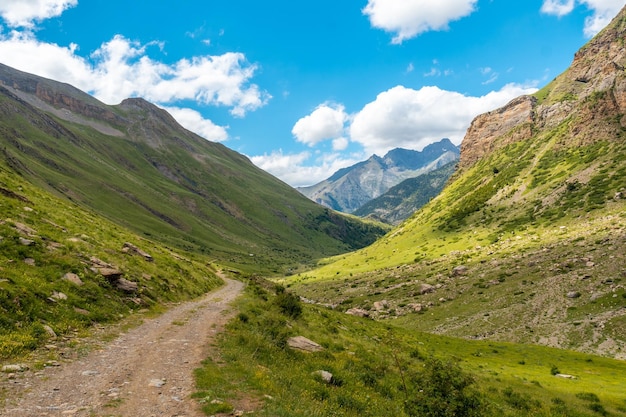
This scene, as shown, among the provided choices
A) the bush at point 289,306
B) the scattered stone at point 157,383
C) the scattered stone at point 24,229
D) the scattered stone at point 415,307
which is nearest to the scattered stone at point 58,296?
the scattered stone at point 24,229

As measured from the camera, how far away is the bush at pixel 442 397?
15.1 m

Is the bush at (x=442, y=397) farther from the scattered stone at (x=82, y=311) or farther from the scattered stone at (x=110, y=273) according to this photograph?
the scattered stone at (x=110, y=273)

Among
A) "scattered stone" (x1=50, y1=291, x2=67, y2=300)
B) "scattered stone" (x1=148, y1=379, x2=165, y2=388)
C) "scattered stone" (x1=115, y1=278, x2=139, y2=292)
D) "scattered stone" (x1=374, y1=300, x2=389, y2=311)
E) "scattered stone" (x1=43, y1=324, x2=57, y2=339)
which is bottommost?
"scattered stone" (x1=374, y1=300, x2=389, y2=311)

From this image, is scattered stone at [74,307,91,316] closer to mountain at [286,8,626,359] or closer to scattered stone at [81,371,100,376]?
scattered stone at [81,371,100,376]

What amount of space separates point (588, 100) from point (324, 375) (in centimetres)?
16135

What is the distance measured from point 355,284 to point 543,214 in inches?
2288

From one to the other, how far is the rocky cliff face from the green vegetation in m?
114

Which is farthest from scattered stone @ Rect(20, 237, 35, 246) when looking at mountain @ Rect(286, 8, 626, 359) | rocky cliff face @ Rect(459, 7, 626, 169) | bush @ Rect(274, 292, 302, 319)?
rocky cliff face @ Rect(459, 7, 626, 169)

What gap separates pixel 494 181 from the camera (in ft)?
498

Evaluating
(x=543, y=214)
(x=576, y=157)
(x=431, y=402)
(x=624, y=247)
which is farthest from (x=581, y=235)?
(x=431, y=402)

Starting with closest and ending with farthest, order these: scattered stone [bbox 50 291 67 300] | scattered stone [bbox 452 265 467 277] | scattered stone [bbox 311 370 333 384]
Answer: scattered stone [bbox 311 370 333 384]
scattered stone [bbox 50 291 67 300]
scattered stone [bbox 452 265 467 277]

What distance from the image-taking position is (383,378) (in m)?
22.9

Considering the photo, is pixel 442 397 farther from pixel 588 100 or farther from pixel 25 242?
pixel 588 100

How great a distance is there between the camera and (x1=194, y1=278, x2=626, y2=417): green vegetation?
49.4ft
